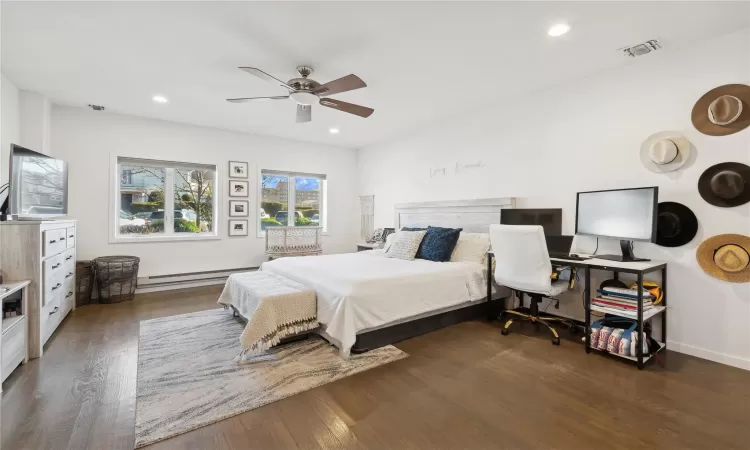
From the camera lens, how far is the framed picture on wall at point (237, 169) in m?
5.27

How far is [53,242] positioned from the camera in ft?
9.62

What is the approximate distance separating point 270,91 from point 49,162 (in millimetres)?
2283

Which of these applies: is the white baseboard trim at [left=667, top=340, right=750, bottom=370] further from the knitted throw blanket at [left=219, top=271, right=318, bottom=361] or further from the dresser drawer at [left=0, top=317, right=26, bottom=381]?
the dresser drawer at [left=0, top=317, right=26, bottom=381]

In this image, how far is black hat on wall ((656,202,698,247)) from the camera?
264 cm

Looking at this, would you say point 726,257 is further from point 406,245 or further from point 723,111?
point 406,245

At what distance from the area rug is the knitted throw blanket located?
0.50 feet

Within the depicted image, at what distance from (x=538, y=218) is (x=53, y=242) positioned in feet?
15.5

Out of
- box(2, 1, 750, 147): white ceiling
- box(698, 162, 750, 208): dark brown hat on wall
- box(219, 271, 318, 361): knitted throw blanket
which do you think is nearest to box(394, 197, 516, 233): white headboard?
box(2, 1, 750, 147): white ceiling

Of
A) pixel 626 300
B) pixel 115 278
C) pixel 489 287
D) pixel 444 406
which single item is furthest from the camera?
pixel 115 278

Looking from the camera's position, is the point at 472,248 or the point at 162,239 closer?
the point at 472,248

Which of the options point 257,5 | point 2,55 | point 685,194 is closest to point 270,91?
point 257,5

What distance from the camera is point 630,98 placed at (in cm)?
296

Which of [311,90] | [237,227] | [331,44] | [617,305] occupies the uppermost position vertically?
[331,44]

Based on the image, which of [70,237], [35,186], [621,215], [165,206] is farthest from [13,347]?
[621,215]
